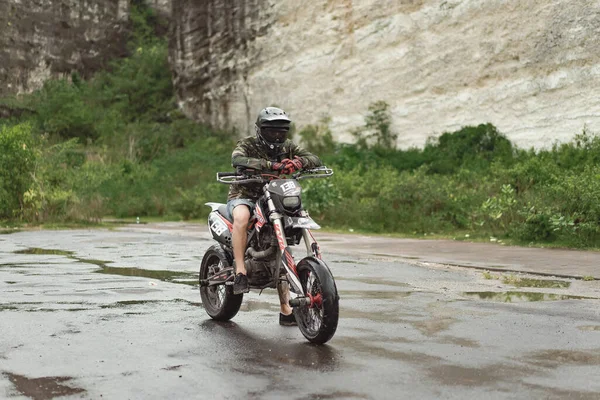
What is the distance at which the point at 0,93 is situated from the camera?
192 ft

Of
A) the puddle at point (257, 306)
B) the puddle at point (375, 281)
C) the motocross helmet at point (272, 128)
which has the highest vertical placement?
Answer: the motocross helmet at point (272, 128)

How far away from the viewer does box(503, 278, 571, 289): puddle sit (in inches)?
445

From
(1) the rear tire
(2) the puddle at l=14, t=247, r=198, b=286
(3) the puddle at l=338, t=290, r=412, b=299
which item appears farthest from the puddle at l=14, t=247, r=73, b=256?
(1) the rear tire

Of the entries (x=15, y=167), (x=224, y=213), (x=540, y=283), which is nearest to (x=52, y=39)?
(x=15, y=167)

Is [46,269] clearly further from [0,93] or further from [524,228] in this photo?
[0,93]

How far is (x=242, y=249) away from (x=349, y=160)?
94.1ft

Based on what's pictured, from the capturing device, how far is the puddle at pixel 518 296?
10.0m

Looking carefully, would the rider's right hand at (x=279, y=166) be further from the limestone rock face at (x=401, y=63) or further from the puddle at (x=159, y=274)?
the limestone rock face at (x=401, y=63)

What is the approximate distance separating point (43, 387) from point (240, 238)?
2.89m

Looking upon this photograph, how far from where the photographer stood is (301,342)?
7.68 meters

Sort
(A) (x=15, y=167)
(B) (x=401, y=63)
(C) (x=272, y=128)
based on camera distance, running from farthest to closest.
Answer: (B) (x=401, y=63), (A) (x=15, y=167), (C) (x=272, y=128)

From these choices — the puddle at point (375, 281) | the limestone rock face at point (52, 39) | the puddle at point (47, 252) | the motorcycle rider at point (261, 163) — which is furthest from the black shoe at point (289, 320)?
the limestone rock face at point (52, 39)

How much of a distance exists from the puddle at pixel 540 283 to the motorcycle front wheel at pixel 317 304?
4.47 metres

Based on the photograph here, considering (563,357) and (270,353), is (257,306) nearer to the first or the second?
(270,353)
